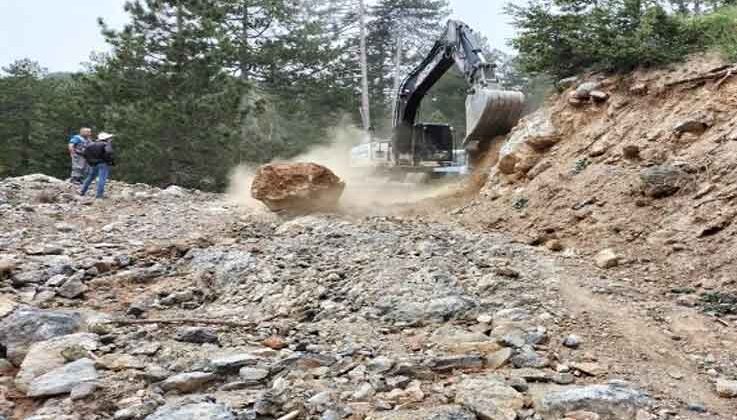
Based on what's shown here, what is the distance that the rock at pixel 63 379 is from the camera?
3.41 m

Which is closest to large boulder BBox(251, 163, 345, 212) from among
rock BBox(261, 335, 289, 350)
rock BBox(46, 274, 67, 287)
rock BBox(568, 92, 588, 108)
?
rock BBox(46, 274, 67, 287)

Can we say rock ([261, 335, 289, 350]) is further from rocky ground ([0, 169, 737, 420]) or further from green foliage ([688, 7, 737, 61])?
green foliage ([688, 7, 737, 61])

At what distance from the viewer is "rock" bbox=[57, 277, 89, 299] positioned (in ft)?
17.8

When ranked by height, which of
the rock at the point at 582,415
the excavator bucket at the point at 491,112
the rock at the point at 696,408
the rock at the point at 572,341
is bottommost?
the rock at the point at 696,408

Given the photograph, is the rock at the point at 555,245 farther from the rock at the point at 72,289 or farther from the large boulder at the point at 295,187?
the rock at the point at 72,289

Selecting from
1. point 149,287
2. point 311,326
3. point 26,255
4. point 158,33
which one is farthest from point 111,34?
point 311,326

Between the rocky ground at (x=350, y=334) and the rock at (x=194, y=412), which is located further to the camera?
the rocky ground at (x=350, y=334)

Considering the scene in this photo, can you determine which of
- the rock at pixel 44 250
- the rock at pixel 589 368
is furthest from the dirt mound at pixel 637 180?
the rock at pixel 44 250

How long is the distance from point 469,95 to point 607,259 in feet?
19.3

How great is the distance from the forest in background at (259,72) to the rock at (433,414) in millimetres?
6399

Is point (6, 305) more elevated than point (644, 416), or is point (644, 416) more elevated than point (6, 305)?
point (6, 305)

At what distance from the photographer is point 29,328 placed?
13.9 ft

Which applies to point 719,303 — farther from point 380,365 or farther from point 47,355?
point 47,355

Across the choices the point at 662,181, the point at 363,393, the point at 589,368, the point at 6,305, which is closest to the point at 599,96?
the point at 662,181
